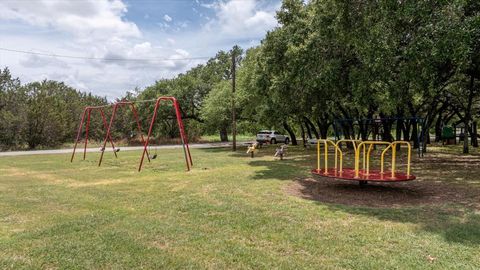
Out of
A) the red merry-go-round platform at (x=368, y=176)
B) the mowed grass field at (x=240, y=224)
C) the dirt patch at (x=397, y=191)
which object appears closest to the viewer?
the mowed grass field at (x=240, y=224)

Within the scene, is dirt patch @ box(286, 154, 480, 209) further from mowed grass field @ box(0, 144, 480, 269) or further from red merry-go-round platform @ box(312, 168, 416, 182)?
red merry-go-round platform @ box(312, 168, 416, 182)

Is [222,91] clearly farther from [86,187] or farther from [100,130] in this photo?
[86,187]

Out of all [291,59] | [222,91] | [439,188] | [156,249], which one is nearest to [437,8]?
[439,188]

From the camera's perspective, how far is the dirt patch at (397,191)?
328 inches

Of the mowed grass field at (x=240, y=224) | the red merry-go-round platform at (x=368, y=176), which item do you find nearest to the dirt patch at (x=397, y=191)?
the mowed grass field at (x=240, y=224)

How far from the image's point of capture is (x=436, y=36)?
8969mm

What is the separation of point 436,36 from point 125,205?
808 centimetres

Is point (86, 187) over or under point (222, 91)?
under

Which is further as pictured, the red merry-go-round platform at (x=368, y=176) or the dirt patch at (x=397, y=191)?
the red merry-go-round platform at (x=368, y=176)

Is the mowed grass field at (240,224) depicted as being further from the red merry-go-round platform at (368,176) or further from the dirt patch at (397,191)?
the red merry-go-round platform at (368,176)

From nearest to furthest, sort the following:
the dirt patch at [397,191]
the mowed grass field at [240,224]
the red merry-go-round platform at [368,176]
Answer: the mowed grass field at [240,224] → the dirt patch at [397,191] → the red merry-go-round platform at [368,176]

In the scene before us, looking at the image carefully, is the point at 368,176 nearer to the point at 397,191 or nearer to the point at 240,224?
the point at 397,191

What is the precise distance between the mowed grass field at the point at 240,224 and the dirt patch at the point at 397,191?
0.03 metres

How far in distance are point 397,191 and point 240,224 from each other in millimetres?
5127
